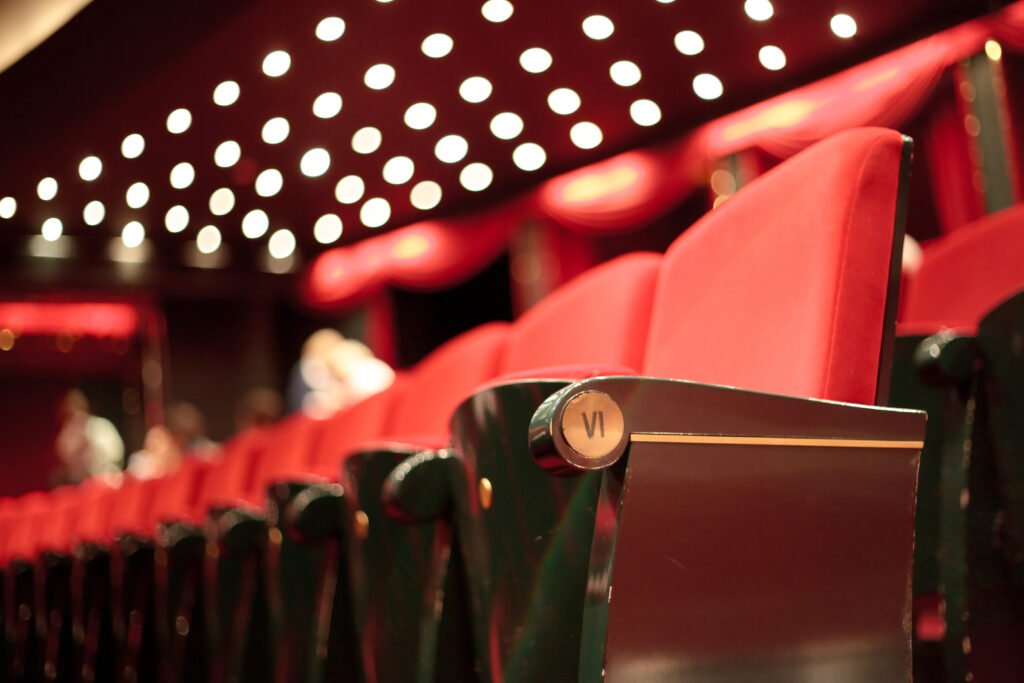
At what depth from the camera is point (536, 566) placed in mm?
442

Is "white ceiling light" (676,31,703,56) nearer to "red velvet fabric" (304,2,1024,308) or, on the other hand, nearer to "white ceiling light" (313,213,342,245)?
"red velvet fabric" (304,2,1024,308)

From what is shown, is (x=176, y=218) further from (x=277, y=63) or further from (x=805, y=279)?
(x=805, y=279)

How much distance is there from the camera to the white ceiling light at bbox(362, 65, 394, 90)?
96.9 inches

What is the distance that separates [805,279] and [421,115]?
8.09 feet

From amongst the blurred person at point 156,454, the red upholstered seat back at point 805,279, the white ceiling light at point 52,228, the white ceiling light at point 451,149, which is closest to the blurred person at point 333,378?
the blurred person at point 156,454

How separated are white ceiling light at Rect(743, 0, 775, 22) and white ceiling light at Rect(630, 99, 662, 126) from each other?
66 cm

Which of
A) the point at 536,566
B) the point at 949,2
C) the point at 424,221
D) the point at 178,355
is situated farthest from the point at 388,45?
the point at 178,355

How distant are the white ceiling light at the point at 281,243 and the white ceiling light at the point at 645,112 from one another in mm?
1691

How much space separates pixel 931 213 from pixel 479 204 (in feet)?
5.90

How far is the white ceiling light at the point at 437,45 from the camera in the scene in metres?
2.27

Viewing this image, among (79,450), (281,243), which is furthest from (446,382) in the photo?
(79,450)

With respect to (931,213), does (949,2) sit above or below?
above

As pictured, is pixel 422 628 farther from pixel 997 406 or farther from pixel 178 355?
pixel 178 355

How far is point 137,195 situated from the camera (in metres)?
3.19
